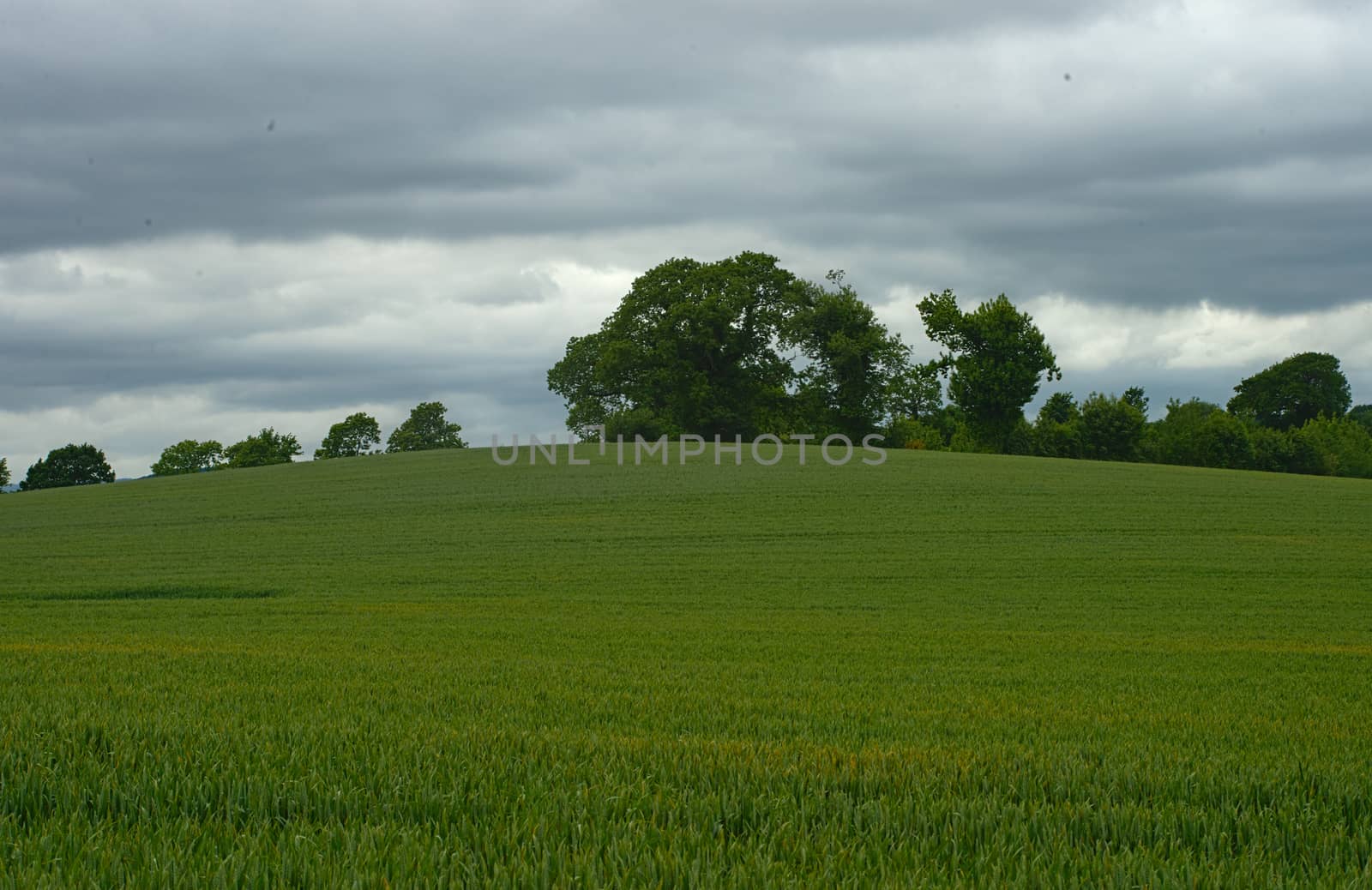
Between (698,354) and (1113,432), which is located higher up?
(698,354)

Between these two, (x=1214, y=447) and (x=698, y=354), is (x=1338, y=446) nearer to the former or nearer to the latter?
(x=1214, y=447)

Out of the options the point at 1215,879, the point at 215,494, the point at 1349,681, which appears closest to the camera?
the point at 1215,879

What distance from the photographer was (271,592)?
73.5 ft

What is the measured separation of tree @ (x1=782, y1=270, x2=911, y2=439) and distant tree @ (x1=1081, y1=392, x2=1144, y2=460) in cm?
2102

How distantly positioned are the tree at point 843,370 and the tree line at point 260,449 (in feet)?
138

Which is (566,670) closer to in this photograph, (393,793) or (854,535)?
(393,793)

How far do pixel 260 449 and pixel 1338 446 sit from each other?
10368 cm

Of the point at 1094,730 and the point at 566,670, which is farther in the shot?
the point at 566,670

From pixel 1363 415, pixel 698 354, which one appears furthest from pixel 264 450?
pixel 1363 415

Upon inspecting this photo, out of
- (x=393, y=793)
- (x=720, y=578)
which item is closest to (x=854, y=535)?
(x=720, y=578)

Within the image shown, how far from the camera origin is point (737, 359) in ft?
→ 249

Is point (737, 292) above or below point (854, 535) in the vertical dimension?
above

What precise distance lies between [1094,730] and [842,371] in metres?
65.9

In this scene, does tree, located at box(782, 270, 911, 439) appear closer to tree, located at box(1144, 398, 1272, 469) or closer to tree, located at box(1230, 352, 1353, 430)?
tree, located at box(1144, 398, 1272, 469)
